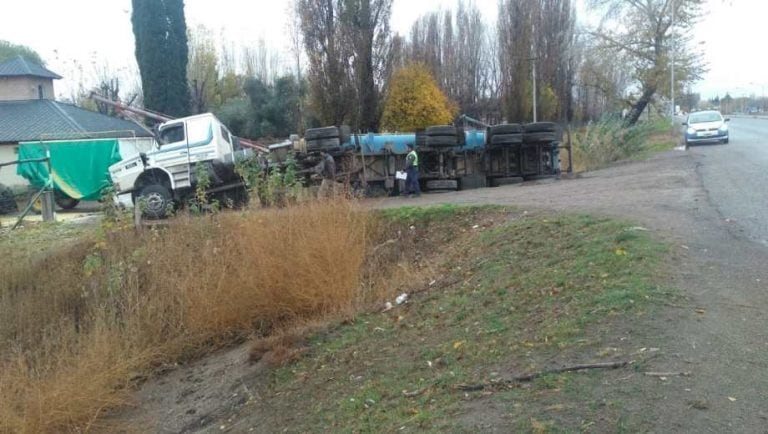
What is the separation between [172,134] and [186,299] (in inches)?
386

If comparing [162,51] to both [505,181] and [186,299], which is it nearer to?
[505,181]

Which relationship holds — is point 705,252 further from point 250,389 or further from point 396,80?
point 396,80

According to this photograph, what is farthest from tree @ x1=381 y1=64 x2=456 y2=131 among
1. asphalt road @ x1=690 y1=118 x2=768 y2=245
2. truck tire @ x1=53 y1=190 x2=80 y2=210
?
truck tire @ x1=53 y1=190 x2=80 y2=210

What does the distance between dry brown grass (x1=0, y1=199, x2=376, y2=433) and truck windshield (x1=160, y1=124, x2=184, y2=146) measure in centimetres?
799

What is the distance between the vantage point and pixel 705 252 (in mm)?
8133

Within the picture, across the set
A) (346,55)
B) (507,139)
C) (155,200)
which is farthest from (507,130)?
(346,55)

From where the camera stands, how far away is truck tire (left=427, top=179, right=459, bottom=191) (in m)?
20.5

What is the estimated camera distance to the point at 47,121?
3712cm

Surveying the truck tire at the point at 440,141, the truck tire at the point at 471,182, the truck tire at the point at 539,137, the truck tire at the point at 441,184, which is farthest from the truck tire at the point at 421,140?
the truck tire at the point at 539,137

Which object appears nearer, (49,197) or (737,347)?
(737,347)

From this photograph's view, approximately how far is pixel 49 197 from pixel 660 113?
143 feet

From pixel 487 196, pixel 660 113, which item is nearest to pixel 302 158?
pixel 487 196

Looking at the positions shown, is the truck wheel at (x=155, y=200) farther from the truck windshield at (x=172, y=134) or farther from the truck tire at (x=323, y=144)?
the truck tire at (x=323, y=144)

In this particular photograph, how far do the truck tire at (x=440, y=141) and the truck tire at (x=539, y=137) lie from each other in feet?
7.77
